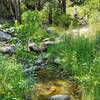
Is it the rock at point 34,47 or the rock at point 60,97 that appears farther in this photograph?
the rock at point 34,47

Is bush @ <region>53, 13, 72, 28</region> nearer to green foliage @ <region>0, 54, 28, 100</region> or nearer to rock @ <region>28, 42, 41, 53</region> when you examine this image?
rock @ <region>28, 42, 41, 53</region>

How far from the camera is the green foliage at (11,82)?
652 cm

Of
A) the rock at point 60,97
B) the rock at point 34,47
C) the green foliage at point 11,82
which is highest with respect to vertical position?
the green foliage at point 11,82

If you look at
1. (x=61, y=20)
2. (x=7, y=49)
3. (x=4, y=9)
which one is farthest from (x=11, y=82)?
(x=4, y=9)

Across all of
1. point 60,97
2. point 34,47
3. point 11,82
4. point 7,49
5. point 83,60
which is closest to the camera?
point 11,82

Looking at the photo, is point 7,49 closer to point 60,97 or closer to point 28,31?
point 28,31

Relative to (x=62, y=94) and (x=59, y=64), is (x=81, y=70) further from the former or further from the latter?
Answer: (x=59, y=64)

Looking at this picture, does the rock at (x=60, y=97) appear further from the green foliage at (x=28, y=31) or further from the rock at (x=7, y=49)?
the green foliage at (x=28, y=31)

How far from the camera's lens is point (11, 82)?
21.9 ft

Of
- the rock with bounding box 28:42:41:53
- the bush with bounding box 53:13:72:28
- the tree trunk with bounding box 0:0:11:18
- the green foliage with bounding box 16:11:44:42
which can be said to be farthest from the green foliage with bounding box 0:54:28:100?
the tree trunk with bounding box 0:0:11:18

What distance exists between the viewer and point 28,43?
12.4m

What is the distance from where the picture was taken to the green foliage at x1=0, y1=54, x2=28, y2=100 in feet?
21.4

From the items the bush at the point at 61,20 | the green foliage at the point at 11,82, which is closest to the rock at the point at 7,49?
the green foliage at the point at 11,82

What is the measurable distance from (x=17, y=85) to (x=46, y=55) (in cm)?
450
